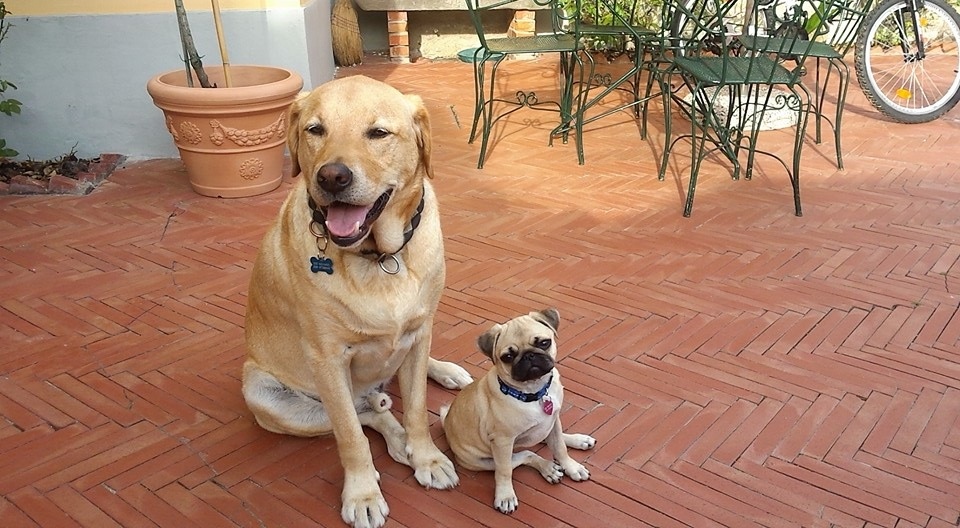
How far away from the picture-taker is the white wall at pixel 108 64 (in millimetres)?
5258

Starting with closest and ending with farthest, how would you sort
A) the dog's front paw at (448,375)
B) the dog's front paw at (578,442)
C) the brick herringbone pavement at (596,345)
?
the brick herringbone pavement at (596,345), the dog's front paw at (578,442), the dog's front paw at (448,375)

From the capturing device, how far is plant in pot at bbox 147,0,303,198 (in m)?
4.48

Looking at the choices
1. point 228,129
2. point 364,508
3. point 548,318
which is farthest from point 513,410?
point 228,129

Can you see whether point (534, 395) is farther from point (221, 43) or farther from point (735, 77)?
point (221, 43)

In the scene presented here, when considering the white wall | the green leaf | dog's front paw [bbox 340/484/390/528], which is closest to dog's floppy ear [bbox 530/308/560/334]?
dog's front paw [bbox 340/484/390/528]

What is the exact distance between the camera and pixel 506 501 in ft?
7.54

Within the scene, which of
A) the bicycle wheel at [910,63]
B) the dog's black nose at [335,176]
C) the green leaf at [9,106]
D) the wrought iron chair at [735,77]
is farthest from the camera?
the bicycle wheel at [910,63]

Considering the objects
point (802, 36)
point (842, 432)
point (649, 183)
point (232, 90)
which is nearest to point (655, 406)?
point (842, 432)

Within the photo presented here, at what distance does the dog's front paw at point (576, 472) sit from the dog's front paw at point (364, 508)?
0.54 meters

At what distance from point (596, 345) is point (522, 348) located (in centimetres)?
106

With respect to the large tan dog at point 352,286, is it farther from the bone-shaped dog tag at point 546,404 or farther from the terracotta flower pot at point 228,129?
the terracotta flower pot at point 228,129

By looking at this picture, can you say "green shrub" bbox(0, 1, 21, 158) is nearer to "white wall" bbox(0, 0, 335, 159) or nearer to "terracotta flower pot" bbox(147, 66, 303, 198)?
"white wall" bbox(0, 0, 335, 159)

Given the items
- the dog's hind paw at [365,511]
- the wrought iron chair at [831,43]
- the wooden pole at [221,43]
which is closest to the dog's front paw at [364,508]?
the dog's hind paw at [365,511]

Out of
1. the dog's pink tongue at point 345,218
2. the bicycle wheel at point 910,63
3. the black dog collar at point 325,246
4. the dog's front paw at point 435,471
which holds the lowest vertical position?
the dog's front paw at point 435,471
